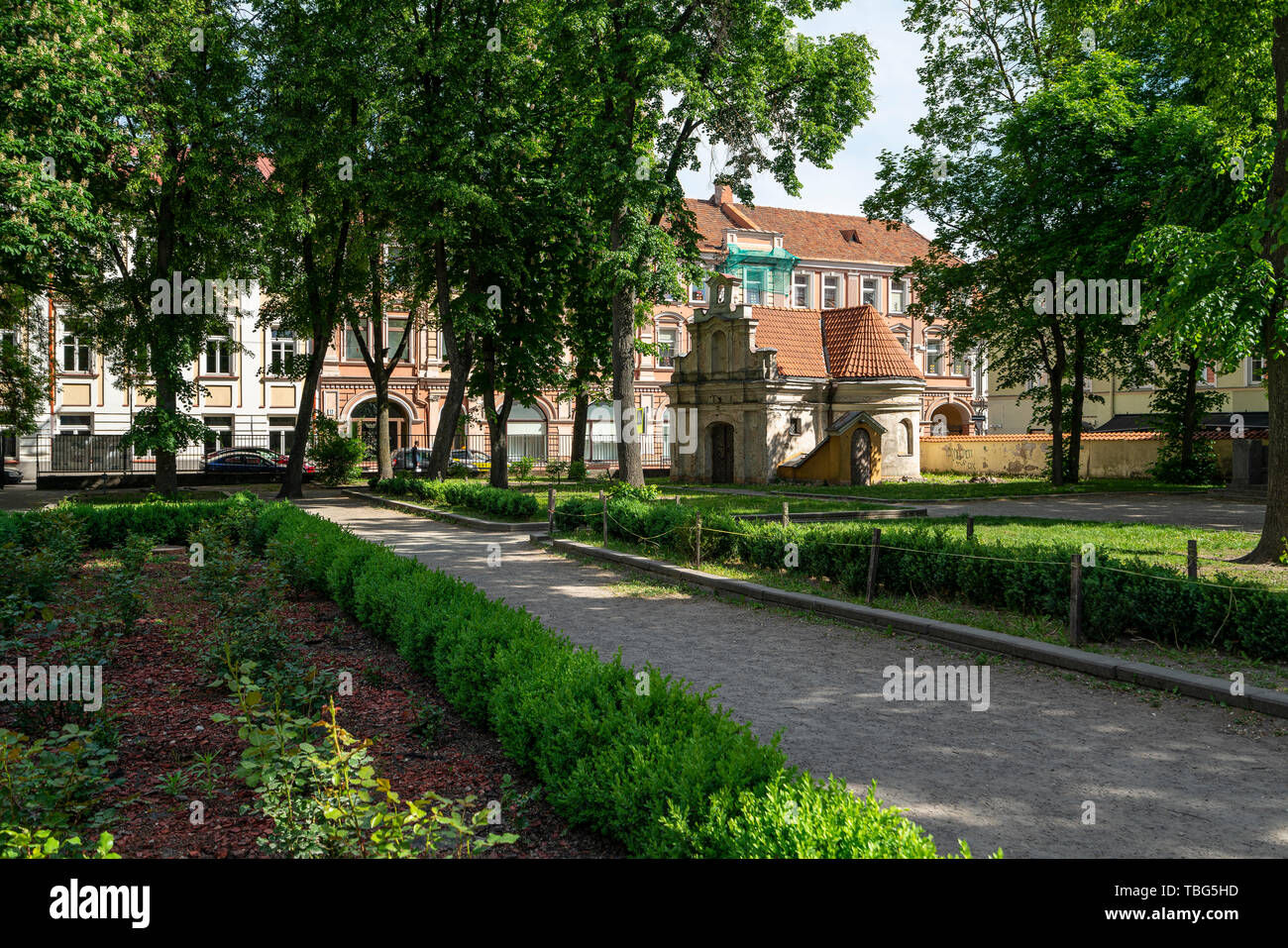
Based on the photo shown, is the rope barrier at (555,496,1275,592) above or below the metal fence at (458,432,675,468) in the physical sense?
below

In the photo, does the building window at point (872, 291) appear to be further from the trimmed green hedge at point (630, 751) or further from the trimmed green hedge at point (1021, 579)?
the trimmed green hedge at point (630, 751)

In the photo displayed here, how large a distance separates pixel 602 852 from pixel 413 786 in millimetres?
1400

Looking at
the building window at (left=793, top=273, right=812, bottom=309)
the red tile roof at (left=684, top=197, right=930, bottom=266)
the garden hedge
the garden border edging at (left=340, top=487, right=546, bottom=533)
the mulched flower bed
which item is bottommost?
the mulched flower bed

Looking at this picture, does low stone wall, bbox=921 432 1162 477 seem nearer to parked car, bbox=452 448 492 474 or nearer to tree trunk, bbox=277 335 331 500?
parked car, bbox=452 448 492 474

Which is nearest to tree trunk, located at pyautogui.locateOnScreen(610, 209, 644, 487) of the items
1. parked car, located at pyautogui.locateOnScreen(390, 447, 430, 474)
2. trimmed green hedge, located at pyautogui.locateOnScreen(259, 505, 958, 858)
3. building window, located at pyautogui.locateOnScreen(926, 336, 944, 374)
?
trimmed green hedge, located at pyautogui.locateOnScreen(259, 505, 958, 858)

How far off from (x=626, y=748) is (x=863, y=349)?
3742cm

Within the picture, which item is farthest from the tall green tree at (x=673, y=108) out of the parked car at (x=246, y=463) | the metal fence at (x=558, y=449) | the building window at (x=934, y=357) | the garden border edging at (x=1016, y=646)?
the building window at (x=934, y=357)

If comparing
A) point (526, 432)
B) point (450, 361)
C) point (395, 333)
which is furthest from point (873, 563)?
point (395, 333)

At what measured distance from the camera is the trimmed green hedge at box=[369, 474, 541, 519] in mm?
22141

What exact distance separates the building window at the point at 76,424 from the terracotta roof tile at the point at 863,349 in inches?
1426

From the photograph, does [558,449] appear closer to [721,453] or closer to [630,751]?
[721,453]

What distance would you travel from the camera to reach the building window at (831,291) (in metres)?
62.6

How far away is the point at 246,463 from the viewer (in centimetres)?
3991

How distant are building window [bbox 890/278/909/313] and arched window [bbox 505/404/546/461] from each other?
27.9 m
